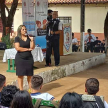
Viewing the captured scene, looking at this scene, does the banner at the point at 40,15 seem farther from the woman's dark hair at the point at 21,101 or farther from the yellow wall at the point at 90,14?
the yellow wall at the point at 90,14

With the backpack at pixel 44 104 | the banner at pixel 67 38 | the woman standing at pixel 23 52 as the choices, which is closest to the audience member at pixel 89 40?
the banner at pixel 67 38

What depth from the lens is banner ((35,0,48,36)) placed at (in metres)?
10.5

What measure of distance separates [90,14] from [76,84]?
13.1m

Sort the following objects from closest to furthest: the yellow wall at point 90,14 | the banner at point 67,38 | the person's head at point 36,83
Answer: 1. the person's head at point 36,83
2. the banner at point 67,38
3. the yellow wall at point 90,14

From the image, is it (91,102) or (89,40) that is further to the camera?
(89,40)

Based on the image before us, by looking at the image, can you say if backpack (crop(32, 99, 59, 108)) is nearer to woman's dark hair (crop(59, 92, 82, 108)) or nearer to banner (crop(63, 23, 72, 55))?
woman's dark hair (crop(59, 92, 82, 108))

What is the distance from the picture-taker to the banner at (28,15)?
9.88 m

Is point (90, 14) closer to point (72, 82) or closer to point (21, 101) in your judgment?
point (72, 82)

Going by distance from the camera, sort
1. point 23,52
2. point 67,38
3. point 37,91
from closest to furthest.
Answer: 1. point 37,91
2. point 23,52
3. point 67,38

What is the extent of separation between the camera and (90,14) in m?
21.7

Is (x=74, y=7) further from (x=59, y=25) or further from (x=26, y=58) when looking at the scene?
(x=26, y=58)

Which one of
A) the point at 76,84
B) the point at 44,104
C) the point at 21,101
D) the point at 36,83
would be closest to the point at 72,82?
the point at 76,84

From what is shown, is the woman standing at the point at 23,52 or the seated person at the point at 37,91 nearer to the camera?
the seated person at the point at 37,91

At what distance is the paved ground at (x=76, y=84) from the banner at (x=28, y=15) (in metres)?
1.91
